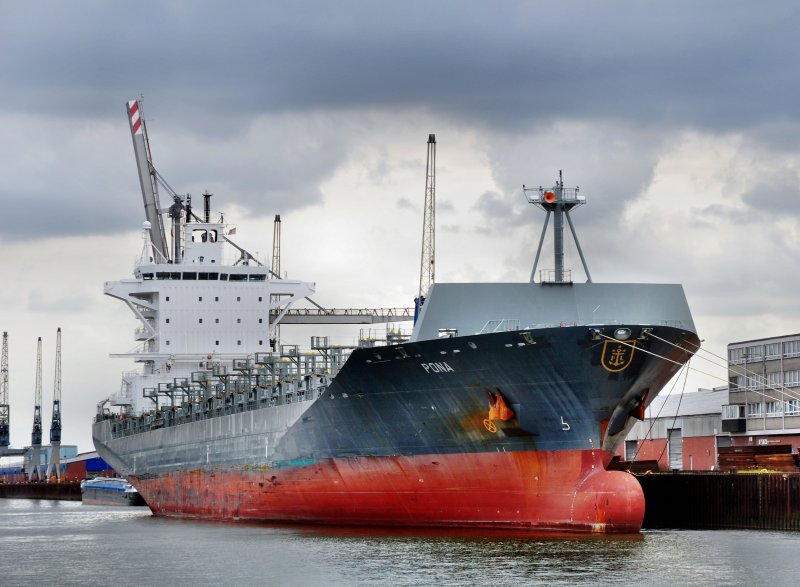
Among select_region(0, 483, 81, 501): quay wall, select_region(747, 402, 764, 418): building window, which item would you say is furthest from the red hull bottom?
select_region(0, 483, 81, 501): quay wall

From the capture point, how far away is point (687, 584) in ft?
76.3

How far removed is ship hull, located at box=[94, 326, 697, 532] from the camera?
29.4 meters

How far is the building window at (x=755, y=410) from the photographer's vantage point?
47375mm

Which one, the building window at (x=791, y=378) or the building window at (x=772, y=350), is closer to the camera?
the building window at (x=791, y=378)

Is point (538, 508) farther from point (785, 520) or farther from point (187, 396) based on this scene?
point (187, 396)

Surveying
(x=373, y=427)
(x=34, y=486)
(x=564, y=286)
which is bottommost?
(x=34, y=486)

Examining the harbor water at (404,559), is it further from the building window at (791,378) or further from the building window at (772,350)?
the building window at (772,350)

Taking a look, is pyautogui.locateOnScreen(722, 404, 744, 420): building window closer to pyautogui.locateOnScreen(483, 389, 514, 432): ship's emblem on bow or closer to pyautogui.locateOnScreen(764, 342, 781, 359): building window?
pyautogui.locateOnScreen(764, 342, 781, 359): building window

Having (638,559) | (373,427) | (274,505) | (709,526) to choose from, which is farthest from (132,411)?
(638,559)

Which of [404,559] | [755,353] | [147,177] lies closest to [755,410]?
[755,353]

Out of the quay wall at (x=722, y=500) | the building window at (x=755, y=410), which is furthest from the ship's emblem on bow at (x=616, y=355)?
the building window at (x=755, y=410)

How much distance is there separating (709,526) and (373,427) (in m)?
9.85

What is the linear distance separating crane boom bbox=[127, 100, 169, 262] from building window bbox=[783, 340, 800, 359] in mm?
25787

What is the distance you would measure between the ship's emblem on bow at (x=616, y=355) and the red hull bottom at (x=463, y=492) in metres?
1.98
